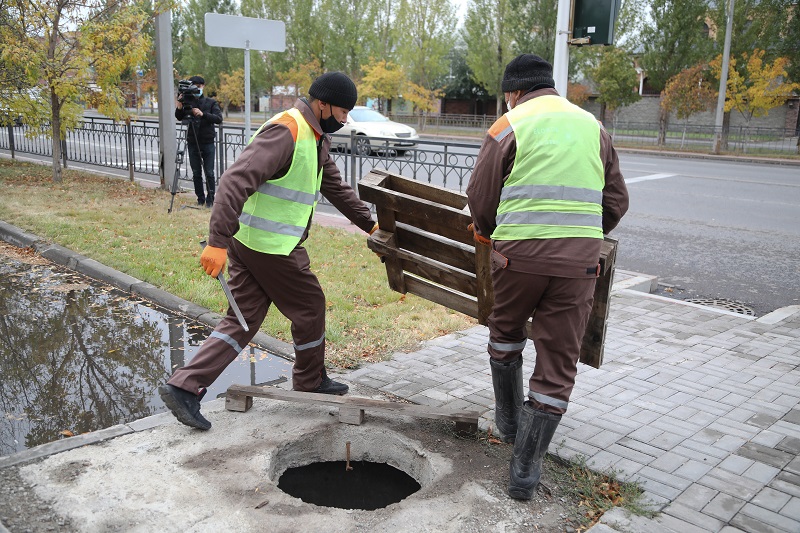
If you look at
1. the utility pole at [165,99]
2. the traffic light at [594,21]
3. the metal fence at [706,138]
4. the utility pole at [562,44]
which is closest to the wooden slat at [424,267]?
the utility pole at [562,44]

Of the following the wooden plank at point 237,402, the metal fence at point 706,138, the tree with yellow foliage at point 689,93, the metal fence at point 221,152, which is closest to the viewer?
the wooden plank at point 237,402

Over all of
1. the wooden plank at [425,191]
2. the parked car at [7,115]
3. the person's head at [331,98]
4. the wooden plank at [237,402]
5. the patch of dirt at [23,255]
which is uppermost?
the person's head at [331,98]

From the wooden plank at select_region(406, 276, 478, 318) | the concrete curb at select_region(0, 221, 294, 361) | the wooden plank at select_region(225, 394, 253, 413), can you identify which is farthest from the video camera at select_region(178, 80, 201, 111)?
the wooden plank at select_region(225, 394, 253, 413)

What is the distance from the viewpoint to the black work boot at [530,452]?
3.23 metres

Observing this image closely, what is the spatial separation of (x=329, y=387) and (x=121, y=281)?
136 inches

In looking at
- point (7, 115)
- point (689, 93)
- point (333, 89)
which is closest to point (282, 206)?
point (333, 89)

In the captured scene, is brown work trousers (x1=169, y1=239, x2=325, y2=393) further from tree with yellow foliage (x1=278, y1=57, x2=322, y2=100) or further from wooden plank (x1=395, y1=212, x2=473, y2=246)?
tree with yellow foliage (x1=278, y1=57, x2=322, y2=100)

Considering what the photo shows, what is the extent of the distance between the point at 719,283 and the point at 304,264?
5612 mm

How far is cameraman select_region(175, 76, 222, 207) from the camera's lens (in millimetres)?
10375

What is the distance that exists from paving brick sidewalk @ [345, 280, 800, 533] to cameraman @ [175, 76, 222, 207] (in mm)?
6264

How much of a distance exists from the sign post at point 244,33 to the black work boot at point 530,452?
696cm

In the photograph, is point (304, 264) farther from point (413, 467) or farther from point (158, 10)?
point (158, 10)

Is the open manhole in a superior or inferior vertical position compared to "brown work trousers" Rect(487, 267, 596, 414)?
inferior

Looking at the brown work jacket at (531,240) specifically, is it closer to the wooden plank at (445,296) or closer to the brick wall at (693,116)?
the wooden plank at (445,296)
